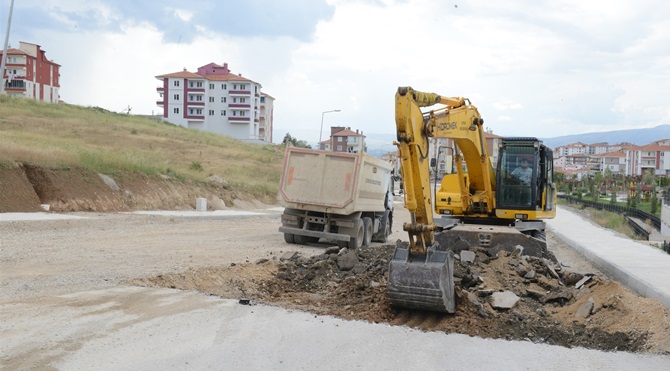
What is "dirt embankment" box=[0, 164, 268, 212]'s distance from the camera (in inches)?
915

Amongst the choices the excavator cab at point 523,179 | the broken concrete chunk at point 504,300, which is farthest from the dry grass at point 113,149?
the broken concrete chunk at point 504,300

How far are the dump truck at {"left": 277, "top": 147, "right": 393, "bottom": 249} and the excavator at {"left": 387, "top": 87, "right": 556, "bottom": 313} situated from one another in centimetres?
248

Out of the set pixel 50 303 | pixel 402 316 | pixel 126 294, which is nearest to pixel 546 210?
pixel 402 316

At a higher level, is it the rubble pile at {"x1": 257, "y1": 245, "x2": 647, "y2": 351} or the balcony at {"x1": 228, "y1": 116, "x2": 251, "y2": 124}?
the balcony at {"x1": 228, "y1": 116, "x2": 251, "y2": 124}

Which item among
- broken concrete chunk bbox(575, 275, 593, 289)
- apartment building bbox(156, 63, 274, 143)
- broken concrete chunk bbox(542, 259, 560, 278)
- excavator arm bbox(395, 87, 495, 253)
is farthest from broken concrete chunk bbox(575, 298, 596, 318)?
apartment building bbox(156, 63, 274, 143)

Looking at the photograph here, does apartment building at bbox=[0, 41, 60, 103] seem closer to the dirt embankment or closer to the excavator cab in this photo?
the dirt embankment

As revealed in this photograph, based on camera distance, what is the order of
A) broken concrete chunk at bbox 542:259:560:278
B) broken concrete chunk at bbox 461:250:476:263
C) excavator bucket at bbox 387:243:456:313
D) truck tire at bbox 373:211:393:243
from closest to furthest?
excavator bucket at bbox 387:243:456:313, broken concrete chunk at bbox 542:259:560:278, broken concrete chunk at bbox 461:250:476:263, truck tire at bbox 373:211:393:243

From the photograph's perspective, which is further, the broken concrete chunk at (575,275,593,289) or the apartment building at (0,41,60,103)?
the apartment building at (0,41,60,103)

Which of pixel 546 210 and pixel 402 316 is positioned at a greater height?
pixel 546 210

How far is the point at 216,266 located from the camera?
13164 millimetres

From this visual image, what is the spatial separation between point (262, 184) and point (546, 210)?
86.2 feet

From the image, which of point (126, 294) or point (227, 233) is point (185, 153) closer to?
point (227, 233)

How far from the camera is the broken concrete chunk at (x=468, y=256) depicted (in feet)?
39.3

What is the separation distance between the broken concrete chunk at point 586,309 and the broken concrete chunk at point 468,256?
2661mm
